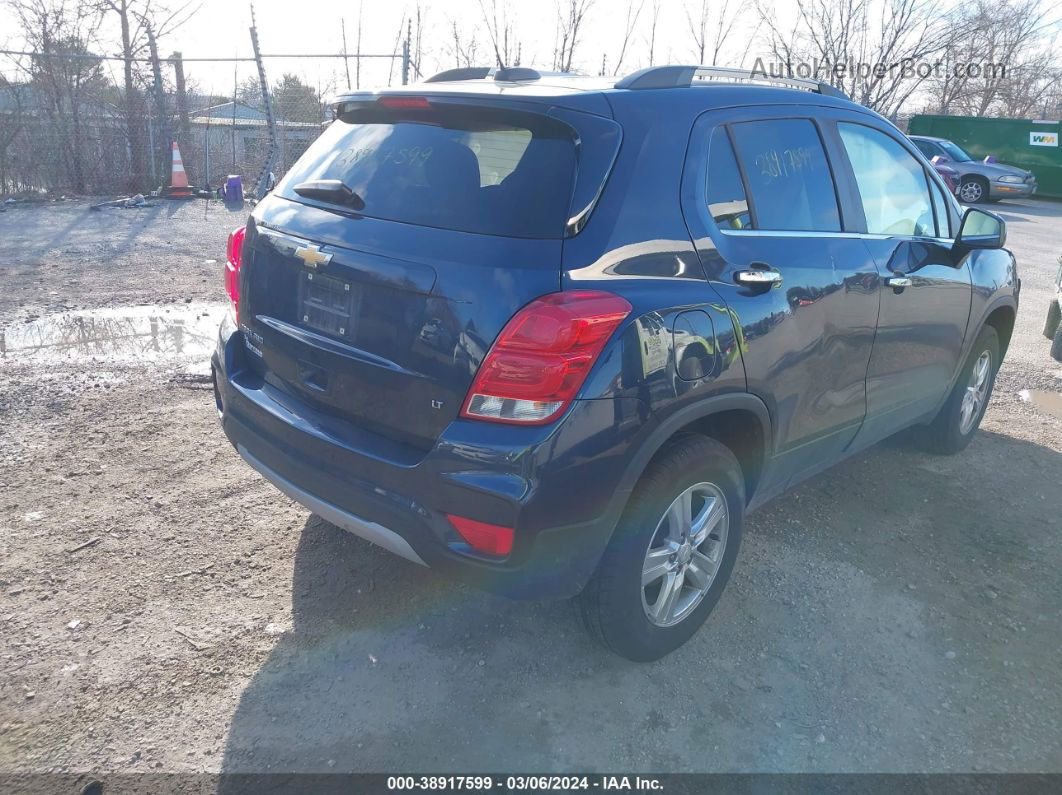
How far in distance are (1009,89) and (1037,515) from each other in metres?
39.4

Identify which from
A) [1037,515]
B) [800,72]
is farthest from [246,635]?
[800,72]

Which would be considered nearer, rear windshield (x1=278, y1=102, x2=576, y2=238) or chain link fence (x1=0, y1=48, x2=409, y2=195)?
rear windshield (x1=278, y1=102, x2=576, y2=238)

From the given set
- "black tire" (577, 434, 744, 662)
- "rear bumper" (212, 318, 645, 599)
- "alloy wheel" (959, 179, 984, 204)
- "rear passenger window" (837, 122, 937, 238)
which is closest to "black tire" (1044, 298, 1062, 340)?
"rear passenger window" (837, 122, 937, 238)

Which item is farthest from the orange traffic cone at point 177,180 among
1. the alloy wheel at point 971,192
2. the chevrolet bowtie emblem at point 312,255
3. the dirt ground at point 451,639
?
the alloy wheel at point 971,192

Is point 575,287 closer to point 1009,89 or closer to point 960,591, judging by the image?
point 960,591

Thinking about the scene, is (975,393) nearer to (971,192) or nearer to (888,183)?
(888,183)

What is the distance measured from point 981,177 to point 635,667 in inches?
908

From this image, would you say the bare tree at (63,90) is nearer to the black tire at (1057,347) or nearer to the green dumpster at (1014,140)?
the black tire at (1057,347)

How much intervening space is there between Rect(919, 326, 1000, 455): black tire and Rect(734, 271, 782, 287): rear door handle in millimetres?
2291

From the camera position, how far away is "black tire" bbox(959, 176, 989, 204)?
70.8 feet

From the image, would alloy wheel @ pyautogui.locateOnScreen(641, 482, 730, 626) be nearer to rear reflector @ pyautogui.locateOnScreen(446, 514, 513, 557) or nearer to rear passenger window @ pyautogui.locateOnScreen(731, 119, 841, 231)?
rear reflector @ pyautogui.locateOnScreen(446, 514, 513, 557)

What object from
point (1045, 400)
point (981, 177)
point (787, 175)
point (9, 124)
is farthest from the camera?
point (981, 177)

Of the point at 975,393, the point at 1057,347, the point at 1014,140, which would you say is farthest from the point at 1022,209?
the point at 975,393

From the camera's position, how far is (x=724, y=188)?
9.02 feet
